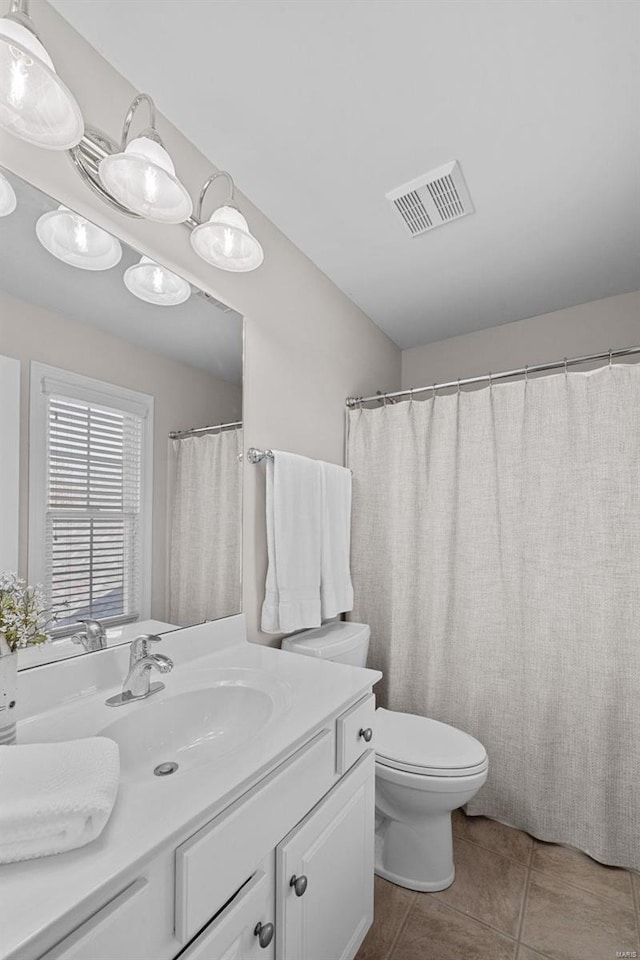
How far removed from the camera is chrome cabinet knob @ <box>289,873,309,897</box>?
92 cm

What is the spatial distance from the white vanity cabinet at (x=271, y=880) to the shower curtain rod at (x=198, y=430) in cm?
88

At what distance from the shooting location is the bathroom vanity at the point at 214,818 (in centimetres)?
56

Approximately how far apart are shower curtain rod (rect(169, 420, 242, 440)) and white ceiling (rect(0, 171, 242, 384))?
15 centimetres

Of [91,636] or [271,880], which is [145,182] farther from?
[271,880]

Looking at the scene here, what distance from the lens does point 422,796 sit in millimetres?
1477

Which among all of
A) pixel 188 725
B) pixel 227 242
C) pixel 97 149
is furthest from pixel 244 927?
pixel 97 149

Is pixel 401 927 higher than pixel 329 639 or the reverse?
the reverse

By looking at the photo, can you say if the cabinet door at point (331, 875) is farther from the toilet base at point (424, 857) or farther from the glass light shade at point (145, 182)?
the glass light shade at point (145, 182)

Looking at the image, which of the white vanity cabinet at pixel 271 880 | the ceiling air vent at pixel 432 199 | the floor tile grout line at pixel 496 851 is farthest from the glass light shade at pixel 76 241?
the floor tile grout line at pixel 496 851

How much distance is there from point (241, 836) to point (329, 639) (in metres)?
1.05

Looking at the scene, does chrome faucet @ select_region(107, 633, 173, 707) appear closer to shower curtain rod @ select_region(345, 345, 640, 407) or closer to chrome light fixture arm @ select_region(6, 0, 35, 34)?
chrome light fixture arm @ select_region(6, 0, 35, 34)

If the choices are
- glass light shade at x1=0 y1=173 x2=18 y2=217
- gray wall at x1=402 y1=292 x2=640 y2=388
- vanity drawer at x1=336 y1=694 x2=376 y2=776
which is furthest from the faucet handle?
gray wall at x1=402 y1=292 x2=640 y2=388

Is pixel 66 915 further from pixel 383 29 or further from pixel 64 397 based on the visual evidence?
pixel 383 29

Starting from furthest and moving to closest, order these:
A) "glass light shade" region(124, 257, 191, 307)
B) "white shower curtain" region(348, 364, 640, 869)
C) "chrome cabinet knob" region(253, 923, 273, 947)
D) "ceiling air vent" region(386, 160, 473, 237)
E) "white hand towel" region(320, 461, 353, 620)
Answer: "white hand towel" region(320, 461, 353, 620)
"white shower curtain" region(348, 364, 640, 869)
"ceiling air vent" region(386, 160, 473, 237)
"glass light shade" region(124, 257, 191, 307)
"chrome cabinet knob" region(253, 923, 273, 947)
